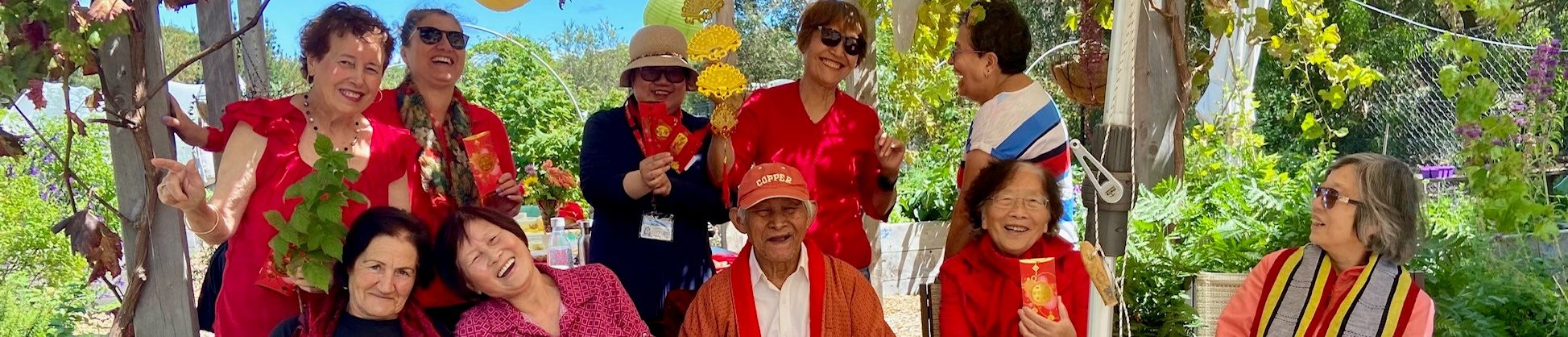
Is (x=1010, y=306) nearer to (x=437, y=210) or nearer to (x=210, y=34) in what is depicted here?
(x=437, y=210)

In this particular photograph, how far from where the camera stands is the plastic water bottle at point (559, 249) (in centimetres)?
367

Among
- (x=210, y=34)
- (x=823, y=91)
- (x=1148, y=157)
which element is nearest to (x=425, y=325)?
(x=823, y=91)

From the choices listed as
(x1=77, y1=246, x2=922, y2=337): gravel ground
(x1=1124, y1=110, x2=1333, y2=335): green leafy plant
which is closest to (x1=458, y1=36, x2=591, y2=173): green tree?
(x1=77, y1=246, x2=922, y2=337): gravel ground

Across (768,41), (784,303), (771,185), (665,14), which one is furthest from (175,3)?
(768,41)

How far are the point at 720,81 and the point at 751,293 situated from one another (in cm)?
47

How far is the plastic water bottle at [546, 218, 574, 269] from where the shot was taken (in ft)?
12.1

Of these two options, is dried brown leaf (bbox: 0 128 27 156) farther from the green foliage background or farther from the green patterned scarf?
the green foliage background

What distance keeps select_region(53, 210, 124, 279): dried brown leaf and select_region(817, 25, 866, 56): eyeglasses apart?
1.56 meters

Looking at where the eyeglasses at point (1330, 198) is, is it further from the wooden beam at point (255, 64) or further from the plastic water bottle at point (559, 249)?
the wooden beam at point (255, 64)

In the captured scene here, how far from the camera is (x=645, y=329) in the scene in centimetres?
226

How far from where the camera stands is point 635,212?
2.66 m

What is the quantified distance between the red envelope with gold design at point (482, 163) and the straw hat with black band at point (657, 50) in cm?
45

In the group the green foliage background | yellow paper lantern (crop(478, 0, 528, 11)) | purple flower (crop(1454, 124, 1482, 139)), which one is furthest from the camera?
the green foliage background

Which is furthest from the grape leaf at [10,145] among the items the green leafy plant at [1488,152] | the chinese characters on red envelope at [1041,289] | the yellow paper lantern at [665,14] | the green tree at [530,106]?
the green tree at [530,106]
